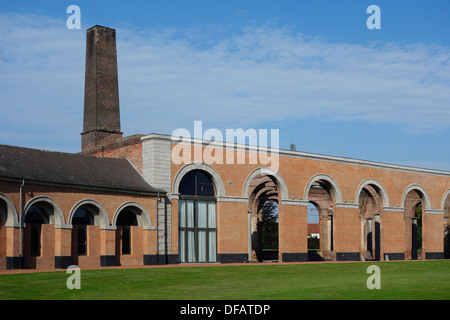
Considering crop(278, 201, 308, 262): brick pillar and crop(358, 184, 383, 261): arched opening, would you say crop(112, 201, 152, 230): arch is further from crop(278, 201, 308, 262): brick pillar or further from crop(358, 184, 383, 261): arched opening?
crop(358, 184, 383, 261): arched opening

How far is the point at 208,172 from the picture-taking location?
35531 mm

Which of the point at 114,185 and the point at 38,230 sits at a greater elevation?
the point at 114,185

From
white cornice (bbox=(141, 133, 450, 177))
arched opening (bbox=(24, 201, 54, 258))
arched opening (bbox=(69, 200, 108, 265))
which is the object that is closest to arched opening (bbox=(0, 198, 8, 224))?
arched opening (bbox=(24, 201, 54, 258))

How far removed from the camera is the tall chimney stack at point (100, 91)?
40.1 meters

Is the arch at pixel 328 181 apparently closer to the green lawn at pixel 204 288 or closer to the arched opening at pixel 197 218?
the arched opening at pixel 197 218

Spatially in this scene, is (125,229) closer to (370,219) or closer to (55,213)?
(55,213)

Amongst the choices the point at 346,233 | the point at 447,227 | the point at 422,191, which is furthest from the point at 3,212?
the point at 447,227
